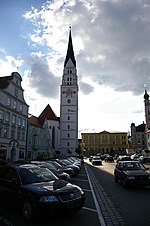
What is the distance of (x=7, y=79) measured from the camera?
145 feet

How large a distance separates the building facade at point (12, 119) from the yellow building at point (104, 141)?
8634 cm

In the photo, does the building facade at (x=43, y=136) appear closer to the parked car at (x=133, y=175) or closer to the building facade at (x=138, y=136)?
the parked car at (x=133, y=175)

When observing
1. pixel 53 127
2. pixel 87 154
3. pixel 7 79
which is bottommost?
pixel 87 154

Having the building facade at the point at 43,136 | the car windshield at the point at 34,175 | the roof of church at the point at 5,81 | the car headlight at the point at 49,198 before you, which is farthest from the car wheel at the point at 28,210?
the building facade at the point at 43,136

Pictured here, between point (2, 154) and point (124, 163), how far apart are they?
27086 millimetres

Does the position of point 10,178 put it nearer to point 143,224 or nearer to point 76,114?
point 143,224

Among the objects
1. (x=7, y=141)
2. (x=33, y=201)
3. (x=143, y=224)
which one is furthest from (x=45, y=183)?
(x=7, y=141)

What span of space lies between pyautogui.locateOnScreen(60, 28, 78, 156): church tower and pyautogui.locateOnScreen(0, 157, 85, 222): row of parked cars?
79573 millimetres

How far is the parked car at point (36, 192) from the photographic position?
639cm

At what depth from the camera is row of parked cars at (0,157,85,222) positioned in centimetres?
639

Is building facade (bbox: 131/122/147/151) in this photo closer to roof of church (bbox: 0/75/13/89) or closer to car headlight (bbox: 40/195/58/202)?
roof of church (bbox: 0/75/13/89)

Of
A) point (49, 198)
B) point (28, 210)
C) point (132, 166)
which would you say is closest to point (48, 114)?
point (132, 166)

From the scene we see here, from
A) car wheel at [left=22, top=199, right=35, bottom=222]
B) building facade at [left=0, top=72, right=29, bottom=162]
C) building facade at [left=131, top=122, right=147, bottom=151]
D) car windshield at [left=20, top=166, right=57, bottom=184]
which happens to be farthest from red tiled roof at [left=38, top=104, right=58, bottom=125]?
car wheel at [left=22, top=199, right=35, bottom=222]

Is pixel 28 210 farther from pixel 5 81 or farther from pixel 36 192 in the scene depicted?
pixel 5 81
